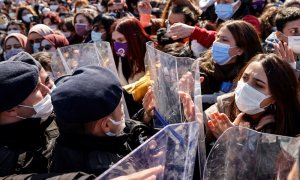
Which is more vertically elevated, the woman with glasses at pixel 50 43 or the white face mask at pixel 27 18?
the woman with glasses at pixel 50 43

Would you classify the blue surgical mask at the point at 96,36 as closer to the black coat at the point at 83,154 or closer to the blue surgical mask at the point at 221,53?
the blue surgical mask at the point at 221,53

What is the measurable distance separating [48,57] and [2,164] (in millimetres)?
1906

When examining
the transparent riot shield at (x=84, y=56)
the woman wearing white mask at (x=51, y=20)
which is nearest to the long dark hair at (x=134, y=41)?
the transparent riot shield at (x=84, y=56)

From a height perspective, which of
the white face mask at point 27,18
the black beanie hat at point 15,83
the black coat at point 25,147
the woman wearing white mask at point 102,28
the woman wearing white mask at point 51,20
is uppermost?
the black beanie hat at point 15,83

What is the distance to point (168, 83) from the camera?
82.4 inches

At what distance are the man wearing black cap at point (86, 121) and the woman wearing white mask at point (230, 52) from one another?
1445 mm

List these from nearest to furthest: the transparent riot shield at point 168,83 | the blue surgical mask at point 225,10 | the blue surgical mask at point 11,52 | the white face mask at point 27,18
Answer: the transparent riot shield at point 168,83 → the blue surgical mask at point 225,10 → the blue surgical mask at point 11,52 → the white face mask at point 27,18

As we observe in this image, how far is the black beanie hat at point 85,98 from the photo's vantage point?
1594 millimetres

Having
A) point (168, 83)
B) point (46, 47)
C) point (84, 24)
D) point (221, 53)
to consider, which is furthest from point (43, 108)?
point (84, 24)

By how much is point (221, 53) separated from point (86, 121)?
1706 millimetres

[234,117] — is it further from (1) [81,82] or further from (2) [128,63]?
(2) [128,63]

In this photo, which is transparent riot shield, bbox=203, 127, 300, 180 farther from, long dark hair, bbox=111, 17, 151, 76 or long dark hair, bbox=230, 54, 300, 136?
long dark hair, bbox=111, 17, 151, 76

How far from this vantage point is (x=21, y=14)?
840cm

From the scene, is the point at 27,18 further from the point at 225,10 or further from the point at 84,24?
the point at 225,10
